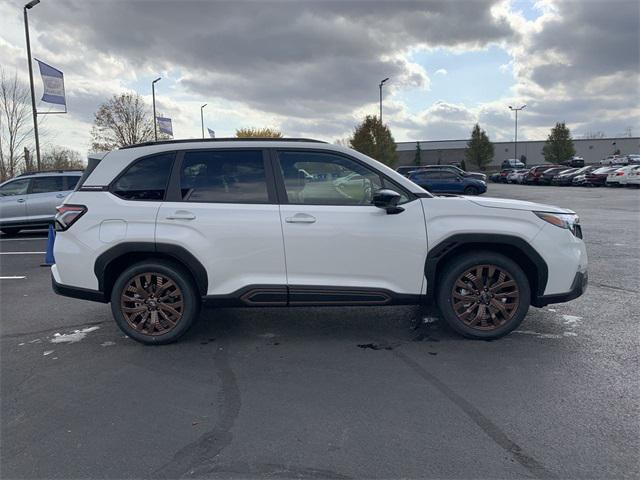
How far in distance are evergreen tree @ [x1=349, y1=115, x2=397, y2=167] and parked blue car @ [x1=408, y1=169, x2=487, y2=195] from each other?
1703cm

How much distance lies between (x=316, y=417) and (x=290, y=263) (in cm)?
156

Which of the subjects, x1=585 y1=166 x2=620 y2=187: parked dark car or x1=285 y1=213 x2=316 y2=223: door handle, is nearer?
x1=285 y1=213 x2=316 y2=223: door handle

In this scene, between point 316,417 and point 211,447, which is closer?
point 211,447

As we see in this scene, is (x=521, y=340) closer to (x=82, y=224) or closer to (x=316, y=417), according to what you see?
(x=316, y=417)

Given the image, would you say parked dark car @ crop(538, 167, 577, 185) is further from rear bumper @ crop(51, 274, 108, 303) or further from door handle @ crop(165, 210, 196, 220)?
rear bumper @ crop(51, 274, 108, 303)

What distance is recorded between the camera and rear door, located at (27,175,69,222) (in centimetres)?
1330

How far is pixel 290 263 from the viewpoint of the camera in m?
4.46

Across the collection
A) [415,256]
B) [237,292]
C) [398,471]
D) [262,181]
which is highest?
[262,181]

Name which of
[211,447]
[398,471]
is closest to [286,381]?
[211,447]

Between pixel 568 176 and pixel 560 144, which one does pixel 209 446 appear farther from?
pixel 560 144

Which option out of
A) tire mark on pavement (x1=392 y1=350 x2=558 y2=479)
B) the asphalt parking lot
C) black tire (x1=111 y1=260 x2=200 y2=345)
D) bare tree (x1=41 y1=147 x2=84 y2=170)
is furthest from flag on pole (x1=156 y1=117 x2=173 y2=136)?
tire mark on pavement (x1=392 y1=350 x2=558 y2=479)

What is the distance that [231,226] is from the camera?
4434 mm

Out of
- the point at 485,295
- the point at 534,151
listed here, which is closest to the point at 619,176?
the point at 485,295

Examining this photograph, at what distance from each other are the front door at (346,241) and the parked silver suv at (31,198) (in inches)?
442
